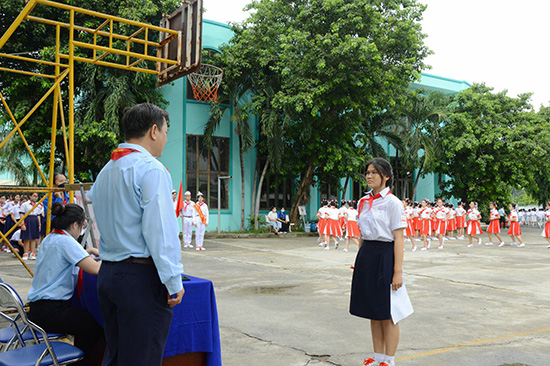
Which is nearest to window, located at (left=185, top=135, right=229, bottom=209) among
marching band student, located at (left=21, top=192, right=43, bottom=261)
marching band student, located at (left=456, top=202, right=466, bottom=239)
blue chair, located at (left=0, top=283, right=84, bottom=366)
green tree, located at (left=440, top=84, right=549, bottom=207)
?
marching band student, located at (left=21, top=192, right=43, bottom=261)

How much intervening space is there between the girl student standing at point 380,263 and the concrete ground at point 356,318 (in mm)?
440

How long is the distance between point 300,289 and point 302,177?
52.3 ft

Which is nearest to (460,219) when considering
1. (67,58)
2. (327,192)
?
(327,192)

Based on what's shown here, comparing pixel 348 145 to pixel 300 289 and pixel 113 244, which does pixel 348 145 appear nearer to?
pixel 300 289

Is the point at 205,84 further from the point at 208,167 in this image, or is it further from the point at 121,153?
the point at 121,153

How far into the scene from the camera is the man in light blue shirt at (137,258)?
2387mm

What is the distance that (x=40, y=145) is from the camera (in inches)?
712

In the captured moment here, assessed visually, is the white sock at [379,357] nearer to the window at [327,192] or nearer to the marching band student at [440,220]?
the marching band student at [440,220]

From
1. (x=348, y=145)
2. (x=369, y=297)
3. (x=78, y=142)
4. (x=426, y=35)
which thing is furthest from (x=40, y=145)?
(x=369, y=297)

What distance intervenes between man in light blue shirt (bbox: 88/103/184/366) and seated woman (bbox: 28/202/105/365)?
980 mm

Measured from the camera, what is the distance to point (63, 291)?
3.54m

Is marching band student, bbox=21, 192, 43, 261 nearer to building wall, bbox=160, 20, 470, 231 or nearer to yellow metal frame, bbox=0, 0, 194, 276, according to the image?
yellow metal frame, bbox=0, 0, 194, 276

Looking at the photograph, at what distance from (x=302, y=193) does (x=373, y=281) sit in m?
19.5

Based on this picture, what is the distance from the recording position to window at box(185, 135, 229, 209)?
73.8 feet
